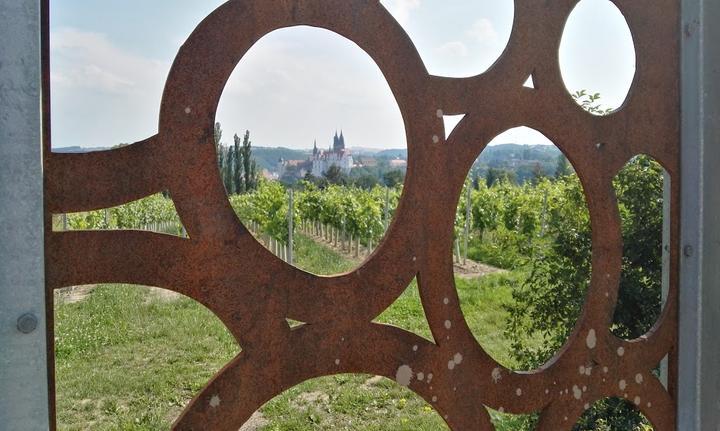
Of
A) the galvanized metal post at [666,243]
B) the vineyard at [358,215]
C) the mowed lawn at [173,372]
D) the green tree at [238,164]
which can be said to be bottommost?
the mowed lawn at [173,372]

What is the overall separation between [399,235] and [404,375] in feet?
0.97

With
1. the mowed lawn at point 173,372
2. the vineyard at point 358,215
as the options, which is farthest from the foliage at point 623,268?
the vineyard at point 358,215

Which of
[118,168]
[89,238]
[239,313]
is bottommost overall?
[239,313]

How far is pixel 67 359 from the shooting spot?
4.93 metres

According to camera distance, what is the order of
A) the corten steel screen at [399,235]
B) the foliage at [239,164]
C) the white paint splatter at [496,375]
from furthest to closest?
the foliage at [239,164] → the white paint splatter at [496,375] → the corten steel screen at [399,235]

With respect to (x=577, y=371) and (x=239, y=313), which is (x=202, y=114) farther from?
(x=577, y=371)

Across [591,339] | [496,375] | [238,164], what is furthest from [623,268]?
[238,164]

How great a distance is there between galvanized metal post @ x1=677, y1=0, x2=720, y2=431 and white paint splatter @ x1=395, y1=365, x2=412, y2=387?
86 cm

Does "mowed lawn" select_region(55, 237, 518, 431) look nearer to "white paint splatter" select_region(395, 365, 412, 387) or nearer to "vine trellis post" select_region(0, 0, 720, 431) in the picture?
"vine trellis post" select_region(0, 0, 720, 431)

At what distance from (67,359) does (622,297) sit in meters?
4.39

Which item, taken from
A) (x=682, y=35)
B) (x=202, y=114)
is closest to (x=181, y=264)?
(x=202, y=114)

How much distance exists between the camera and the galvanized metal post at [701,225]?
156 cm

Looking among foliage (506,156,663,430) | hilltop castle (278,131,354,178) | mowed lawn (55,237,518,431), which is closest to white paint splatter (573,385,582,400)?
foliage (506,156,663,430)

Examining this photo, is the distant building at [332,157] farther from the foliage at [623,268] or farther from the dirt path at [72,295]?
the foliage at [623,268]
